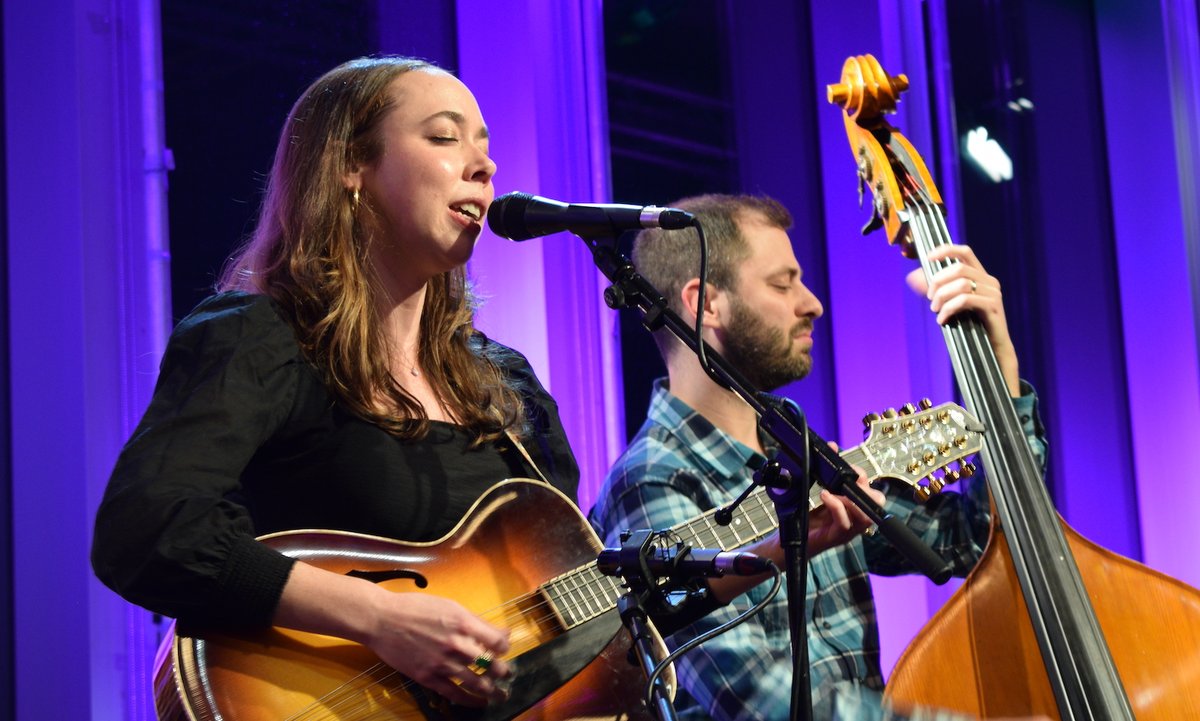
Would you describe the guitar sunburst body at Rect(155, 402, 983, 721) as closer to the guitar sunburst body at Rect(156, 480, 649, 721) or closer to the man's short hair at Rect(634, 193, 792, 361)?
the guitar sunburst body at Rect(156, 480, 649, 721)

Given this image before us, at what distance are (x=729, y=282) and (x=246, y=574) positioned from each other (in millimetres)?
1573

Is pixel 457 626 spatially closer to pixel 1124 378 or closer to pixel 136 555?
pixel 136 555

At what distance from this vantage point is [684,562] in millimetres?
1492

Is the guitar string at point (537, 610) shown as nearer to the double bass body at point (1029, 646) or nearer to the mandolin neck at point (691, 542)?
the mandolin neck at point (691, 542)

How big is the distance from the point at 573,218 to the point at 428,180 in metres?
0.42

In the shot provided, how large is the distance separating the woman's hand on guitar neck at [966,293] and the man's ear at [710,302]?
66 centimetres

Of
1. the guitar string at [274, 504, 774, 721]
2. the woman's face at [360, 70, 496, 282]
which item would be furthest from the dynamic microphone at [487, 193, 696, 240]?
the guitar string at [274, 504, 774, 721]

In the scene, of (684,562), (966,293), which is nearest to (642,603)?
(684,562)

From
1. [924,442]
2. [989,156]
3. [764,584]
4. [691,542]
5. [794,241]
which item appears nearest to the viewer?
[691,542]

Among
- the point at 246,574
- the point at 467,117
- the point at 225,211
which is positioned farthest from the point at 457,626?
the point at 225,211

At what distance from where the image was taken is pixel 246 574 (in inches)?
64.4

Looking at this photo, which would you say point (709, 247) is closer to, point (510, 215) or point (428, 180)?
point (428, 180)

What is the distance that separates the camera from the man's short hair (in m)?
2.95

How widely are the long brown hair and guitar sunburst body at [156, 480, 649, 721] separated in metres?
0.20
